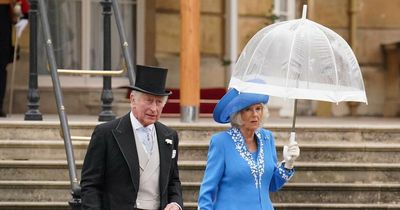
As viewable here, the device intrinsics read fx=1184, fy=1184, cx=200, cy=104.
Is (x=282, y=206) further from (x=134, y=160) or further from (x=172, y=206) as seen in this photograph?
(x=134, y=160)

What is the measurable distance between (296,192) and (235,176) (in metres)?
3.93

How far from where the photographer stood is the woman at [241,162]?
700 centimetres

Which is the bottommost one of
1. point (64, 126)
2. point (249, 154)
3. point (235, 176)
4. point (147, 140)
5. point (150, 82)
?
point (64, 126)

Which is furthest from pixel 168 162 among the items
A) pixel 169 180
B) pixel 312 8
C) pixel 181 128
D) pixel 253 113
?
pixel 312 8

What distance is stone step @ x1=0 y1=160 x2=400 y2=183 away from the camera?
35.0 ft

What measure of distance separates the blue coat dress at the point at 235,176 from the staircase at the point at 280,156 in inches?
140

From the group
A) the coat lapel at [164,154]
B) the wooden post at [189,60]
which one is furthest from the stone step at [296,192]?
the coat lapel at [164,154]

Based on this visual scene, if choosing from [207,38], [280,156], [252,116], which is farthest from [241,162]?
[207,38]

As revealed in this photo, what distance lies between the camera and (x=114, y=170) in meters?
6.71

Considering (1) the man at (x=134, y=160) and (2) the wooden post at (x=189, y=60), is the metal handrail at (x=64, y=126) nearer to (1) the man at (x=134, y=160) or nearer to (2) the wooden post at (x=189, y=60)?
(2) the wooden post at (x=189, y=60)

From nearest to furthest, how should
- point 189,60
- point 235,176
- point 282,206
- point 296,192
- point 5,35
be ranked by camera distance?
point 235,176, point 282,206, point 296,192, point 189,60, point 5,35

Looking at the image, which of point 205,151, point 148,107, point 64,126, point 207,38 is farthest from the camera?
point 207,38

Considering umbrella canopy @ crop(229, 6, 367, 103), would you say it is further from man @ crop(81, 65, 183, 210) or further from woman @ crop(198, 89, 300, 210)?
man @ crop(81, 65, 183, 210)

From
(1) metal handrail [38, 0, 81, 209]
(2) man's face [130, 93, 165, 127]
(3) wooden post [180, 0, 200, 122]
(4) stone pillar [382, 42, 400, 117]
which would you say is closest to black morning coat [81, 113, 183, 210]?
(2) man's face [130, 93, 165, 127]
